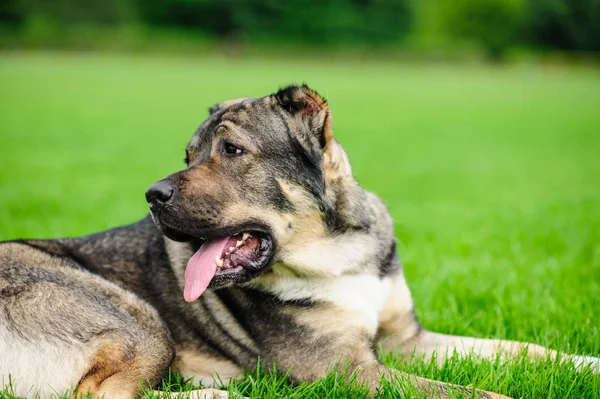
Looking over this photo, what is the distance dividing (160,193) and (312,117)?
42.7 inches

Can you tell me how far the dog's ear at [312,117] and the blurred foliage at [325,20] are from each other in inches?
2514

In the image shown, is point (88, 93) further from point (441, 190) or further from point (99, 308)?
point (99, 308)

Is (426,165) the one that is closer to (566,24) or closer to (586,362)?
(586,362)

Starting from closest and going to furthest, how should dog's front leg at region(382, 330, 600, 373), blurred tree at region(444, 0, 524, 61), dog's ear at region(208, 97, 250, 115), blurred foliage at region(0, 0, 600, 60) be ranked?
dog's front leg at region(382, 330, 600, 373) → dog's ear at region(208, 97, 250, 115) → blurred foliage at region(0, 0, 600, 60) → blurred tree at region(444, 0, 524, 61)

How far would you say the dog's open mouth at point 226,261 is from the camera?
3859 mm

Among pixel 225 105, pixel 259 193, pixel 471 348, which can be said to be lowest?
pixel 471 348

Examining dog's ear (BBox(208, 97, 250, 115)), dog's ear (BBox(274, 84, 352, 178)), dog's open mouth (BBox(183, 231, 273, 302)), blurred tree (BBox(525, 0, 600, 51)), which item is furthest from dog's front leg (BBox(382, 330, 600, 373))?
blurred tree (BBox(525, 0, 600, 51))

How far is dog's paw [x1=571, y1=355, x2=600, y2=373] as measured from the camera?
384 centimetres

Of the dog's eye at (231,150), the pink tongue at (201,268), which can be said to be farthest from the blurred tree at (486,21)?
the pink tongue at (201,268)

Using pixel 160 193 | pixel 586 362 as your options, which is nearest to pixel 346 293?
pixel 160 193

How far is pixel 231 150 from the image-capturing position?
13.4 feet

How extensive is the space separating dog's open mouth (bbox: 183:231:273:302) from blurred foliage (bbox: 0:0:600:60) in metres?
64.1

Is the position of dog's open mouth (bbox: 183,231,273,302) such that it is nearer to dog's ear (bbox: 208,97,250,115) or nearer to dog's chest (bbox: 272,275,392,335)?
dog's chest (bbox: 272,275,392,335)

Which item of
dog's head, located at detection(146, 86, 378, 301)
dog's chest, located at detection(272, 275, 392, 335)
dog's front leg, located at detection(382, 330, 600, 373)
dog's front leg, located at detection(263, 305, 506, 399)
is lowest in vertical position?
dog's front leg, located at detection(382, 330, 600, 373)
